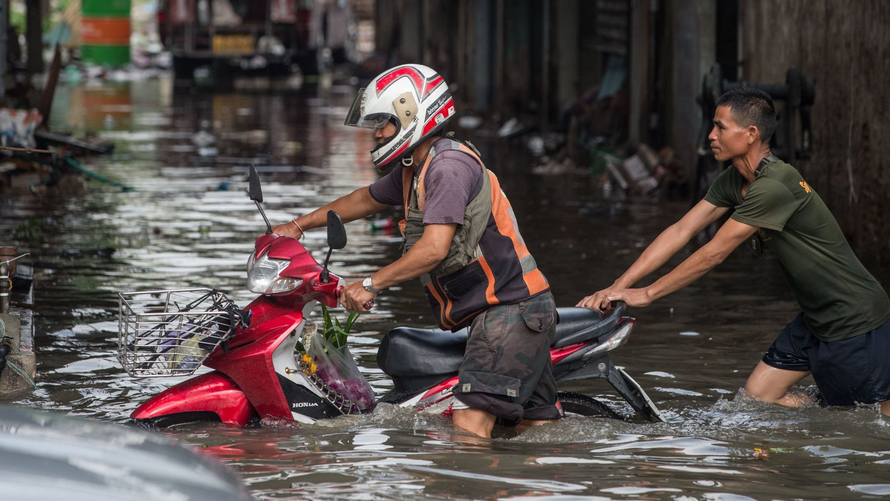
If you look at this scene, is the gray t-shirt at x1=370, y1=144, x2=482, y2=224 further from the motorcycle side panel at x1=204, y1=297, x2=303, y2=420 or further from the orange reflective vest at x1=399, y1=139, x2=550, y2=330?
the motorcycle side panel at x1=204, y1=297, x2=303, y2=420

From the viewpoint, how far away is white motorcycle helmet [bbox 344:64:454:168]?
177 inches

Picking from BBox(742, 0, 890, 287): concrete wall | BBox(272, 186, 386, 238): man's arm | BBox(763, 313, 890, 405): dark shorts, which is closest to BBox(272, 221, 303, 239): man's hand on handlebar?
BBox(272, 186, 386, 238): man's arm

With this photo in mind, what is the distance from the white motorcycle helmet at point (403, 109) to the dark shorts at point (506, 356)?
73 centimetres

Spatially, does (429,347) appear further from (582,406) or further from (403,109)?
(403,109)

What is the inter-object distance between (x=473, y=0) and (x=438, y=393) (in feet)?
70.2

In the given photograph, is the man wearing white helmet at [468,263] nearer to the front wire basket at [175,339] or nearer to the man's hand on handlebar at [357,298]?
the man's hand on handlebar at [357,298]

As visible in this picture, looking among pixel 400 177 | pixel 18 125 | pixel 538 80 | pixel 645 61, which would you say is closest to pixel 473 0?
pixel 538 80

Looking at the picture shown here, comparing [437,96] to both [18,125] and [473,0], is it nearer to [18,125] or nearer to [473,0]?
[18,125]

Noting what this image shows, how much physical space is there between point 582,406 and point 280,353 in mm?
1349

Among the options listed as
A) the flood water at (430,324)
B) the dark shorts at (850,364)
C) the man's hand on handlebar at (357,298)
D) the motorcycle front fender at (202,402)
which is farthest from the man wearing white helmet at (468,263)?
the dark shorts at (850,364)

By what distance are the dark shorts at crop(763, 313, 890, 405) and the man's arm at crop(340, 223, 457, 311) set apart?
1.80 metres

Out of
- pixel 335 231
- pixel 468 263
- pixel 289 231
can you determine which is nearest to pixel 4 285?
pixel 289 231

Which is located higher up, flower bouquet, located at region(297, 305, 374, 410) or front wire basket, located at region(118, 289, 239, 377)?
front wire basket, located at region(118, 289, 239, 377)

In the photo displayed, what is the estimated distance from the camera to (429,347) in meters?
4.73
